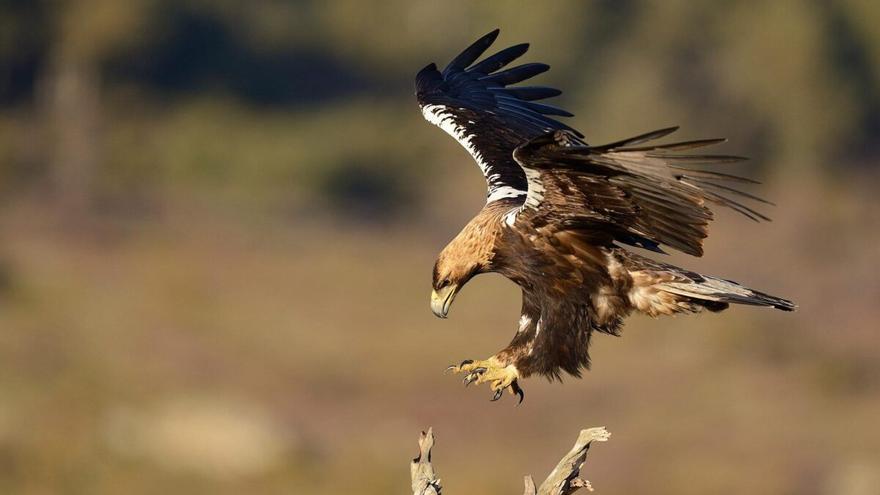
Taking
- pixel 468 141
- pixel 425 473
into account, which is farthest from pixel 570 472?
pixel 468 141

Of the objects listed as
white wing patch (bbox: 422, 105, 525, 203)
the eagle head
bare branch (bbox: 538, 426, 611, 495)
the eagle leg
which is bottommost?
bare branch (bbox: 538, 426, 611, 495)

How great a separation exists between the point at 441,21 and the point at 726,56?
31.4 feet

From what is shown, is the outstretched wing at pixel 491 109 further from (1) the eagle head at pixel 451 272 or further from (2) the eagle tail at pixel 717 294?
(2) the eagle tail at pixel 717 294

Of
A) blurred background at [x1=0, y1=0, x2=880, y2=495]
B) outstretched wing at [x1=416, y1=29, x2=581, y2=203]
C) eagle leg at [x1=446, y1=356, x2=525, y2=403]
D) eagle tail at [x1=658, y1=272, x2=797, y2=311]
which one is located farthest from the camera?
blurred background at [x1=0, y1=0, x2=880, y2=495]

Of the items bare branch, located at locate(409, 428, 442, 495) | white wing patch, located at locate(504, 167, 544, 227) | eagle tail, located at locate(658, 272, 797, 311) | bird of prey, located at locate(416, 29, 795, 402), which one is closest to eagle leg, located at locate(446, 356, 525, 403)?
bird of prey, located at locate(416, 29, 795, 402)

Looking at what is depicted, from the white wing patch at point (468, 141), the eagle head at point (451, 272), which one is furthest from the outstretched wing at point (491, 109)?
the eagle head at point (451, 272)

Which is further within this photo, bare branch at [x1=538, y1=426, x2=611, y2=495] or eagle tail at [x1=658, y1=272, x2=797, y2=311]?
eagle tail at [x1=658, y1=272, x2=797, y2=311]

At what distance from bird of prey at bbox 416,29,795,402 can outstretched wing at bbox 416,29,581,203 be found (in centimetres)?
39

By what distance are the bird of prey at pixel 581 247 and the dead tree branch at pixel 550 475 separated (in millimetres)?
1072

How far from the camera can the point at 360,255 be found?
39.0 metres

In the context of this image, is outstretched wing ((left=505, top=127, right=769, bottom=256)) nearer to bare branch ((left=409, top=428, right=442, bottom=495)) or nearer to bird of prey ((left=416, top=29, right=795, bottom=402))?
bird of prey ((left=416, top=29, right=795, bottom=402))

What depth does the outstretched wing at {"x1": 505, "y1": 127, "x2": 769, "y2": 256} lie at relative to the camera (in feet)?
26.0

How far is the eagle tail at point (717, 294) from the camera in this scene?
28.4 feet

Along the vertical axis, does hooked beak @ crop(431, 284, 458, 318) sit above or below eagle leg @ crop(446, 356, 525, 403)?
above
